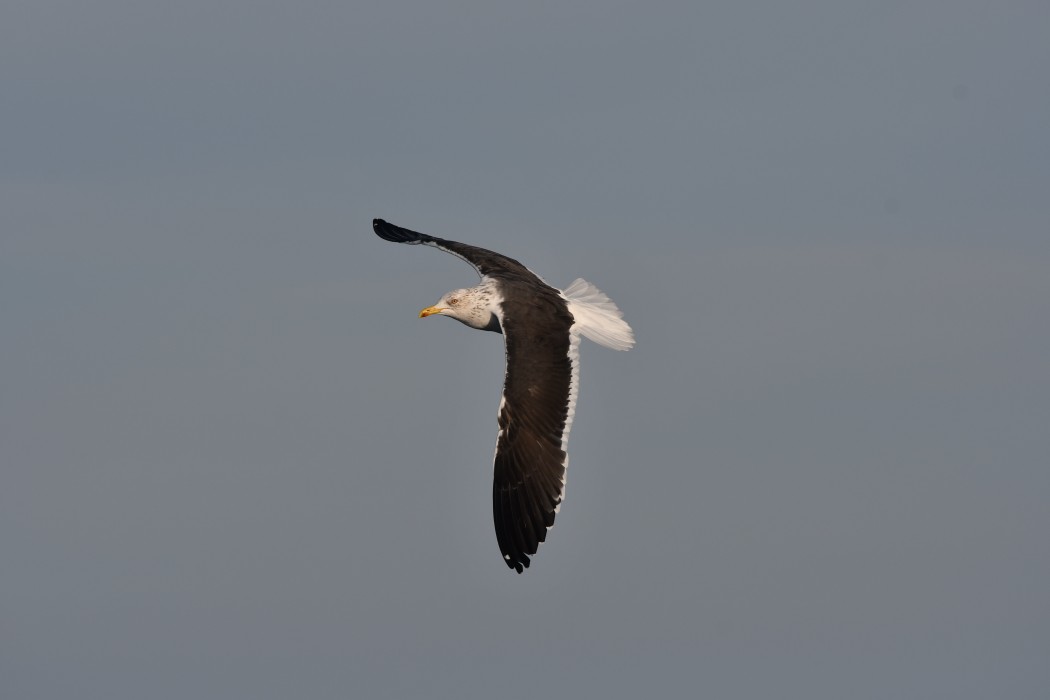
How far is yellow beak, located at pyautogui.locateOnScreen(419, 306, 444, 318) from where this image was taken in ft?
108

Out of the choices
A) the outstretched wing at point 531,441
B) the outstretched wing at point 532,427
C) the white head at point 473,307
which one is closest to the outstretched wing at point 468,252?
the white head at point 473,307

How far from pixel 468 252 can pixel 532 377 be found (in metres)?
6.39

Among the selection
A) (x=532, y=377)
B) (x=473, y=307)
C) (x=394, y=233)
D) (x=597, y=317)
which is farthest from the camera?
(x=394, y=233)

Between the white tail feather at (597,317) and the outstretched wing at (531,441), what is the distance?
1.31 metres

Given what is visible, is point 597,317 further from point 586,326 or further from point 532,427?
point 532,427

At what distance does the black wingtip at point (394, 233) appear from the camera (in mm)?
36844

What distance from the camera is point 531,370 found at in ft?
95.2

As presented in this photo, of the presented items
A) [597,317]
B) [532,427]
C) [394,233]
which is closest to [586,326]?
[597,317]

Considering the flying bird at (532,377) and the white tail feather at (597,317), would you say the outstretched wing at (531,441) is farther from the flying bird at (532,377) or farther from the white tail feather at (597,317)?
the white tail feather at (597,317)

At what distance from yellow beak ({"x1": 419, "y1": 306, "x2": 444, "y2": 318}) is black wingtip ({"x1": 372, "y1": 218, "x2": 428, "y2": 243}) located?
3.40 m

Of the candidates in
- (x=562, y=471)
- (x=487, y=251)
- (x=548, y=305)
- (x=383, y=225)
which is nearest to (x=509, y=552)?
(x=562, y=471)

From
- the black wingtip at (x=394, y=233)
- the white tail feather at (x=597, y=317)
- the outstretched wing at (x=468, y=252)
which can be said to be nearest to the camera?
the white tail feather at (x=597, y=317)

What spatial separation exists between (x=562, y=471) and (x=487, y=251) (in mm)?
8313

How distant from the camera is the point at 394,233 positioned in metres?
37.7
